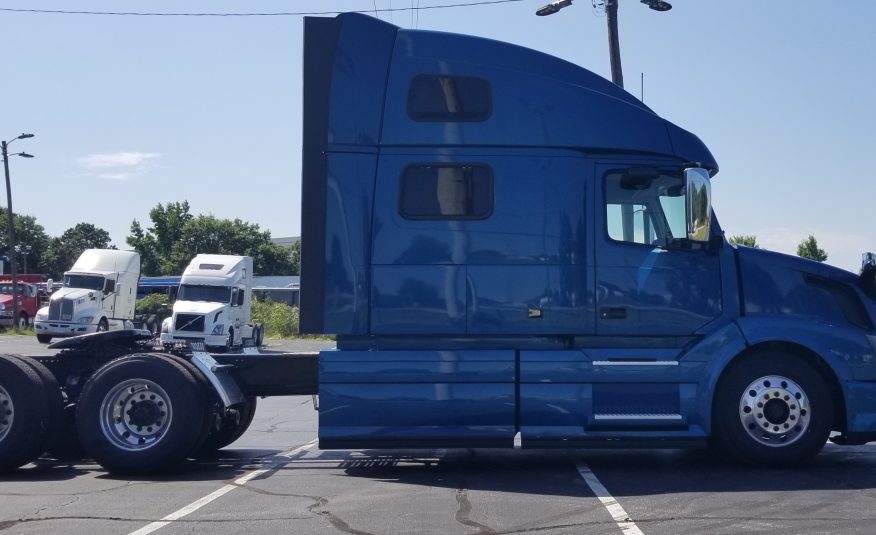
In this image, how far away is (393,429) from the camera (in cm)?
915

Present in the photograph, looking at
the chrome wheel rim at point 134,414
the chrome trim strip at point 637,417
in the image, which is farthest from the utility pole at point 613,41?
the chrome wheel rim at point 134,414

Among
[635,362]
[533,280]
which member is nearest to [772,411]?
[635,362]

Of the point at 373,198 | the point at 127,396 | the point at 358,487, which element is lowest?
the point at 358,487

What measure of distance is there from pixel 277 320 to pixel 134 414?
38115mm

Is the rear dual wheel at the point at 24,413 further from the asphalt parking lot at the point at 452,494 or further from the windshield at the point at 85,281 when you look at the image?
the windshield at the point at 85,281

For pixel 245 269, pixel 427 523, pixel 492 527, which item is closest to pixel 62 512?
pixel 427 523

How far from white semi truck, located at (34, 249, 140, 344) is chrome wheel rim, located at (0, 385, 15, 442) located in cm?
2760

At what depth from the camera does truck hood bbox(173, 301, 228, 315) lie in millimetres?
31625

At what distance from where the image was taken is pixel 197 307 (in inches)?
1255

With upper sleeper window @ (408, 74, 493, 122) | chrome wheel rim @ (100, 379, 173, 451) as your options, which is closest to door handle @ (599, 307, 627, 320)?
upper sleeper window @ (408, 74, 493, 122)

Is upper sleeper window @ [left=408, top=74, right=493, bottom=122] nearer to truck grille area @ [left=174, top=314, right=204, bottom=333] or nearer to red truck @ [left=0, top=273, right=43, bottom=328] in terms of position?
truck grille area @ [left=174, top=314, right=204, bottom=333]

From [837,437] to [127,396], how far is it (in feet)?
22.9

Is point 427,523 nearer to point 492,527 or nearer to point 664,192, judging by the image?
point 492,527

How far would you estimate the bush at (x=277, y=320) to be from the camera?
46.7m
